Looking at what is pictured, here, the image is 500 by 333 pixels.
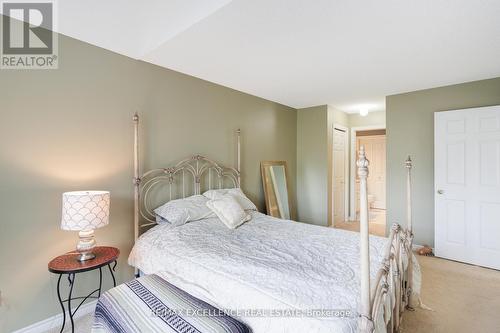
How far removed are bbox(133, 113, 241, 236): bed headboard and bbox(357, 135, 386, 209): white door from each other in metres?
5.65

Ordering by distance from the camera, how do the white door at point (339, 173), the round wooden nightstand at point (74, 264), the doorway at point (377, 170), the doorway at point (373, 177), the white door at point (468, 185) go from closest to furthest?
the round wooden nightstand at point (74, 264) → the white door at point (468, 185) → the white door at point (339, 173) → the doorway at point (373, 177) → the doorway at point (377, 170)

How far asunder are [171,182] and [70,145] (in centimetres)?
102

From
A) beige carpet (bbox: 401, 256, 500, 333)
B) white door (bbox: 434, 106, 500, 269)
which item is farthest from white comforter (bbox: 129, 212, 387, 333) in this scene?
white door (bbox: 434, 106, 500, 269)

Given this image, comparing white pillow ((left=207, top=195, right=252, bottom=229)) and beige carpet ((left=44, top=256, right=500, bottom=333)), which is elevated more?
white pillow ((left=207, top=195, right=252, bottom=229))

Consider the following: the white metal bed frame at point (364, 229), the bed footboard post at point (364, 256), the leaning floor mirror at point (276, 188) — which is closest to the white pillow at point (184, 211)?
the white metal bed frame at point (364, 229)

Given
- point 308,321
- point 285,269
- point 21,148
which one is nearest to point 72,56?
point 21,148

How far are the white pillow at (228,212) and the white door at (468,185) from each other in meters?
2.84

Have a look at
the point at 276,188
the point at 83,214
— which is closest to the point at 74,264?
the point at 83,214

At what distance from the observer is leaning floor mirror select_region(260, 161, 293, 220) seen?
13.4 ft

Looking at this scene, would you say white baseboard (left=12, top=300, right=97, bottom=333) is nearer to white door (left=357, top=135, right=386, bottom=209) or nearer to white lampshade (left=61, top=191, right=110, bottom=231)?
white lampshade (left=61, top=191, right=110, bottom=231)

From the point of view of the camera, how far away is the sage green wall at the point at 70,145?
6.22 feet

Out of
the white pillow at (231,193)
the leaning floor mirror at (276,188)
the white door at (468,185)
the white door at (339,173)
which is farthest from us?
the white door at (339,173)

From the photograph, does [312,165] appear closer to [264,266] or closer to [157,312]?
[264,266]

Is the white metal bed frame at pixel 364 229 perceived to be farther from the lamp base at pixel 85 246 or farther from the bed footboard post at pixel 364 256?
the lamp base at pixel 85 246
